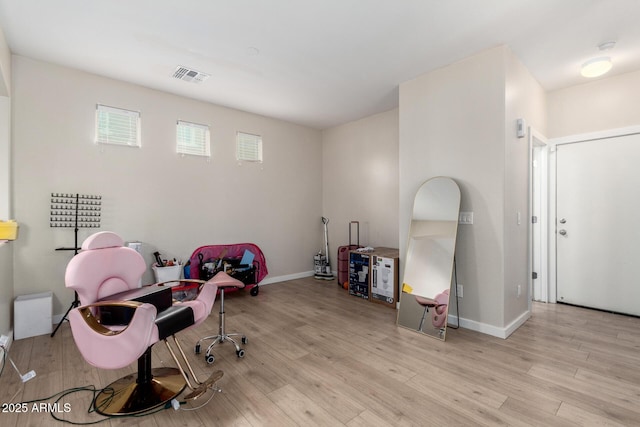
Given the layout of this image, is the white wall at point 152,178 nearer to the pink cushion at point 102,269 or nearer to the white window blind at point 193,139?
the white window blind at point 193,139

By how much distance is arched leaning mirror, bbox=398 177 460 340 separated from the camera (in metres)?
3.10

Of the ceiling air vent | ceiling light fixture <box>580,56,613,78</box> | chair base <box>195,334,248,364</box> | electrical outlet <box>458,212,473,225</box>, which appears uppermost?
the ceiling air vent

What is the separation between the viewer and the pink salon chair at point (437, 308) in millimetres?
3012

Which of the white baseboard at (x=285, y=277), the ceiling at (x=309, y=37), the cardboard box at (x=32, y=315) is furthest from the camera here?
the white baseboard at (x=285, y=277)

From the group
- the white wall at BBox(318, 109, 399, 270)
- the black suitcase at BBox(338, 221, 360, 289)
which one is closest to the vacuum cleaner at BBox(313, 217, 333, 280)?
the white wall at BBox(318, 109, 399, 270)

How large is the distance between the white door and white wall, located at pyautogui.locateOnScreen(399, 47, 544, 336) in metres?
1.08

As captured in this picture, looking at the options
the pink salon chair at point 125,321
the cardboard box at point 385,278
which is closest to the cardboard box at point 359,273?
the cardboard box at point 385,278

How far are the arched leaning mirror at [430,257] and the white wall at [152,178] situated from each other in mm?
2685

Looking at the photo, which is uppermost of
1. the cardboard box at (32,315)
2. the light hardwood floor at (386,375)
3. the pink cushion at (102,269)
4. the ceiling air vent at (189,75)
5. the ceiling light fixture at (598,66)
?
the ceiling air vent at (189,75)

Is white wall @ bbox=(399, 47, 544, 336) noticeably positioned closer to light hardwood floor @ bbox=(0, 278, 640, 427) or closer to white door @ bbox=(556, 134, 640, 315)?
light hardwood floor @ bbox=(0, 278, 640, 427)

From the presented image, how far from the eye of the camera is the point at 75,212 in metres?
3.47

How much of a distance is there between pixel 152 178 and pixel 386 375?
3687mm

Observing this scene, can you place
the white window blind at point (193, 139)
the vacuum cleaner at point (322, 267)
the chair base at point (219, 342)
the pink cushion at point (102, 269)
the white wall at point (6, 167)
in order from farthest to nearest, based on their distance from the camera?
the vacuum cleaner at point (322, 267) → the white window blind at point (193, 139) → the white wall at point (6, 167) → the chair base at point (219, 342) → the pink cushion at point (102, 269)

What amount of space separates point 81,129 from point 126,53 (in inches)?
44.3
